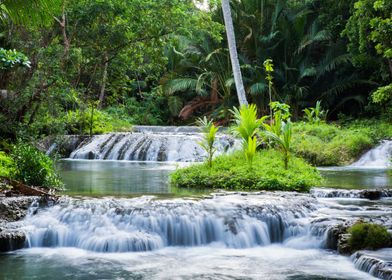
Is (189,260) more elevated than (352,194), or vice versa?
(352,194)

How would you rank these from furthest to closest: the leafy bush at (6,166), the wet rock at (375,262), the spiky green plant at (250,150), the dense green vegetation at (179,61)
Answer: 1. the dense green vegetation at (179,61)
2. the spiky green plant at (250,150)
3. the leafy bush at (6,166)
4. the wet rock at (375,262)

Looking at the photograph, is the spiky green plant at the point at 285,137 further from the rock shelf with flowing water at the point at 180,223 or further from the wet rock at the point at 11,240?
the wet rock at the point at 11,240

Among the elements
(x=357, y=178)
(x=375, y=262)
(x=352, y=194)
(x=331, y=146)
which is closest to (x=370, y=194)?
(x=352, y=194)

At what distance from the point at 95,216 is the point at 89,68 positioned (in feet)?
20.7

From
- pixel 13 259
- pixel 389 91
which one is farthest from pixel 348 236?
pixel 389 91

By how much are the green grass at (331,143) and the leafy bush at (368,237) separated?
954 centimetres

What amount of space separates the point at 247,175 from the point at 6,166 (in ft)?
14.8

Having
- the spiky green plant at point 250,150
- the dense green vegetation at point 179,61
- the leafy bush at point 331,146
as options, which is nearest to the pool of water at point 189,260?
the spiky green plant at point 250,150

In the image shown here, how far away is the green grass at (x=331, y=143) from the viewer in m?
16.6

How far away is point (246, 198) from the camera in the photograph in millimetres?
Answer: 8836

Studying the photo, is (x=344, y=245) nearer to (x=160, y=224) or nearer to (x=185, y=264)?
(x=185, y=264)

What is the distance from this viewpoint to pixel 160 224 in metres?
7.91

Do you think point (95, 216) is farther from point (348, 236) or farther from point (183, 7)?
point (183, 7)

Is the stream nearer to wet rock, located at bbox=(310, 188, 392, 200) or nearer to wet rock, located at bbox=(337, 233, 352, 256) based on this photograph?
wet rock, located at bbox=(310, 188, 392, 200)
